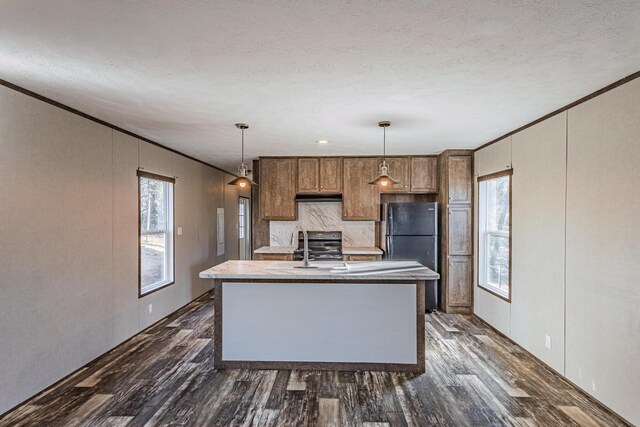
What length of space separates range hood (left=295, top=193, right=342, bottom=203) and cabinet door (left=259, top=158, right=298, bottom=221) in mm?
138

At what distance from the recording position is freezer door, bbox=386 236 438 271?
17.7 feet

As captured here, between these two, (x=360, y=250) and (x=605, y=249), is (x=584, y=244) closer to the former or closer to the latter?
(x=605, y=249)

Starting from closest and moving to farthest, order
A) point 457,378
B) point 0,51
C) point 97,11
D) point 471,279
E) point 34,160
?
point 97,11
point 0,51
point 34,160
point 457,378
point 471,279

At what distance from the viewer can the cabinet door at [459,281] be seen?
531 cm

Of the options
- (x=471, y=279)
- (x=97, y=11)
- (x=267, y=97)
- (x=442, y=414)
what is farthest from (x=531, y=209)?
(x=97, y=11)

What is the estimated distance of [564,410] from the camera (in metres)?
2.72

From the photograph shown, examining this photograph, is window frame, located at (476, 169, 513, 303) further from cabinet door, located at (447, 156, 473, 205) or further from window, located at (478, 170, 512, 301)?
cabinet door, located at (447, 156, 473, 205)

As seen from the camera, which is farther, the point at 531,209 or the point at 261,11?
the point at 531,209

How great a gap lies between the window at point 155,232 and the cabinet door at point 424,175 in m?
3.56

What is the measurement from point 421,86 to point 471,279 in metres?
3.47

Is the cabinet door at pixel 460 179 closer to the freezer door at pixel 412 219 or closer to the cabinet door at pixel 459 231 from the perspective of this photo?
the cabinet door at pixel 459 231

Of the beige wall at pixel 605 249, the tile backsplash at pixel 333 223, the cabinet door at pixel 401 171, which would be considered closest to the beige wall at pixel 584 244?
the beige wall at pixel 605 249

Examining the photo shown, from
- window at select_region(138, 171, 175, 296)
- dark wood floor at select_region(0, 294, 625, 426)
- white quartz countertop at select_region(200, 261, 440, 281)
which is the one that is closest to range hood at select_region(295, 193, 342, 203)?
window at select_region(138, 171, 175, 296)

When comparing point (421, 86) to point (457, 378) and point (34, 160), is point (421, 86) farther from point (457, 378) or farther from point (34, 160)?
point (34, 160)
